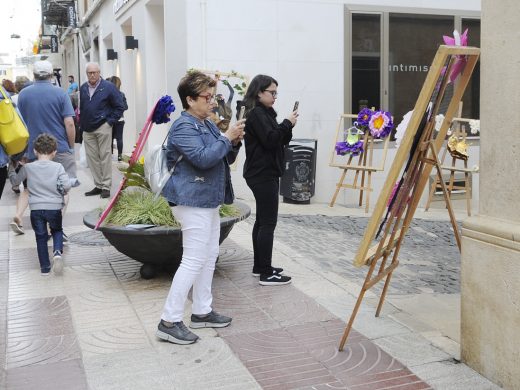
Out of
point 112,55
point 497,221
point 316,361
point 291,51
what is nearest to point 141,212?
point 316,361

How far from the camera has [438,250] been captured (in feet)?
26.4

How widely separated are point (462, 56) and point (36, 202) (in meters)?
3.93

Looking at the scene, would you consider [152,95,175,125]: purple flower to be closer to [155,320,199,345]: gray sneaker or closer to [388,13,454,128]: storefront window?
[155,320,199,345]: gray sneaker

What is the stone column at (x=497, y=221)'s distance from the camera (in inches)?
134

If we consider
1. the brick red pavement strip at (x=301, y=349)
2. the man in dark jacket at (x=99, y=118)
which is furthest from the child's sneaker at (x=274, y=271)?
the man in dark jacket at (x=99, y=118)

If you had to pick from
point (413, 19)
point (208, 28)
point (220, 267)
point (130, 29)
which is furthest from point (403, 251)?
point (130, 29)

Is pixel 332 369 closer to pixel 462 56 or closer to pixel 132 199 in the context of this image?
pixel 462 56

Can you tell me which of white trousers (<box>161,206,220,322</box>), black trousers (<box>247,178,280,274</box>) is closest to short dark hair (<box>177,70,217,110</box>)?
white trousers (<box>161,206,220,322</box>)

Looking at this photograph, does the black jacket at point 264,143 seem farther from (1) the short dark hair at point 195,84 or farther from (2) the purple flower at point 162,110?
(1) the short dark hair at point 195,84

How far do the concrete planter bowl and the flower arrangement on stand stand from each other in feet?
18.7

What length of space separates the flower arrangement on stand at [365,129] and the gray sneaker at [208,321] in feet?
23.1

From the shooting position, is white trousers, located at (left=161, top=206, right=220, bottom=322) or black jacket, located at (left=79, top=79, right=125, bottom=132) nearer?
white trousers, located at (left=161, top=206, right=220, bottom=322)

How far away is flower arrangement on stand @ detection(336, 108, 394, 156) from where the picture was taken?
36.2ft

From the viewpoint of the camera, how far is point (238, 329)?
4527mm
